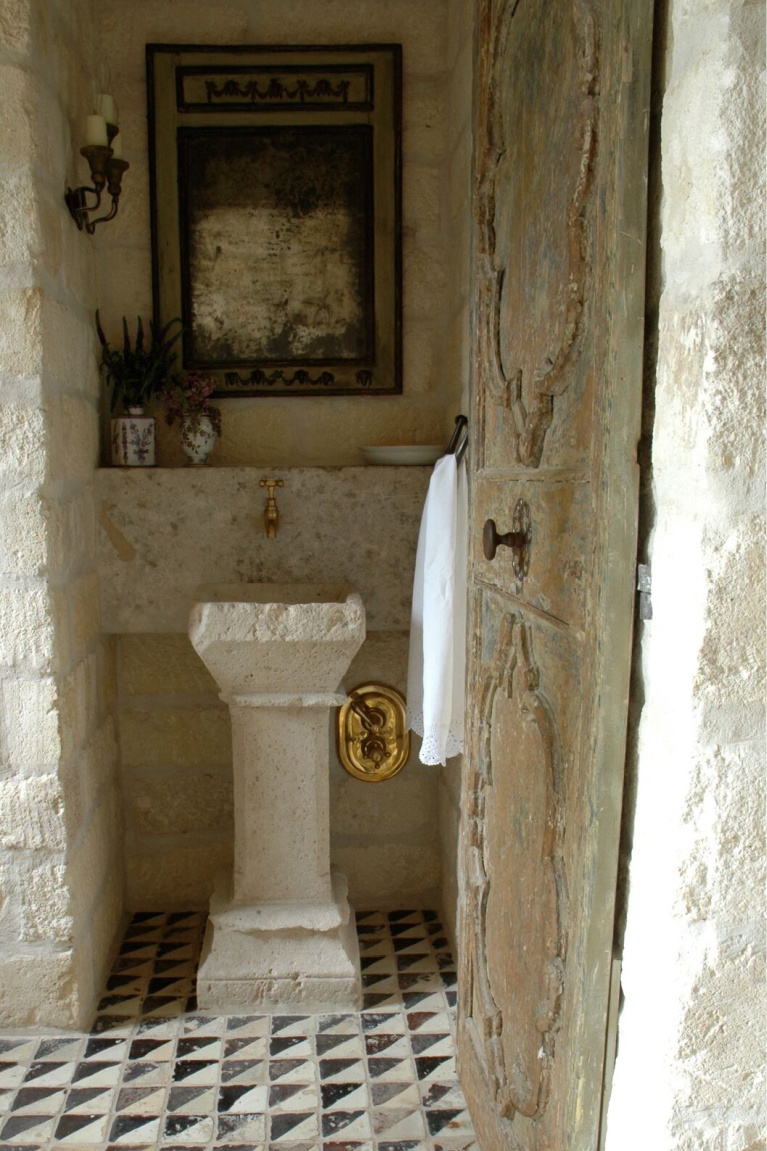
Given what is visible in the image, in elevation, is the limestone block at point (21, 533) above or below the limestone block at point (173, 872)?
above

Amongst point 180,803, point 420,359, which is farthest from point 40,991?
point 420,359

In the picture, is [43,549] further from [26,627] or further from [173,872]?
[173,872]

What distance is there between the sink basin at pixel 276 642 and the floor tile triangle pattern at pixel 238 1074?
2.55ft

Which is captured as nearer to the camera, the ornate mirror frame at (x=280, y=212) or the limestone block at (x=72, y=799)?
the limestone block at (x=72, y=799)

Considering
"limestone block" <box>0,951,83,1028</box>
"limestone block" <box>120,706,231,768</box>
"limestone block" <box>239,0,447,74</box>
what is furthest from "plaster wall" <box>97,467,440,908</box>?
"limestone block" <box>239,0,447,74</box>

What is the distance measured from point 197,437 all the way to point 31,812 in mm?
1033

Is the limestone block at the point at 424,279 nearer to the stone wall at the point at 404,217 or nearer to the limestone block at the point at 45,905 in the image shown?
the stone wall at the point at 404,217

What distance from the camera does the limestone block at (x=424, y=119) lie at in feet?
8.20

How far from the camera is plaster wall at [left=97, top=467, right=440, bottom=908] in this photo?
239 cm

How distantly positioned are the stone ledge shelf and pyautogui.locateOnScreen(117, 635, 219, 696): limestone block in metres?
0.17

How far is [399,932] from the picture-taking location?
2.58 m

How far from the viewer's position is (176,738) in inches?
104

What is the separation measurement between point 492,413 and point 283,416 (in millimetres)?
1127

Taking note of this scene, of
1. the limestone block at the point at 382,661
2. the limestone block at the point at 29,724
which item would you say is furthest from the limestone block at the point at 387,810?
the limestone block at the point at 29,724
